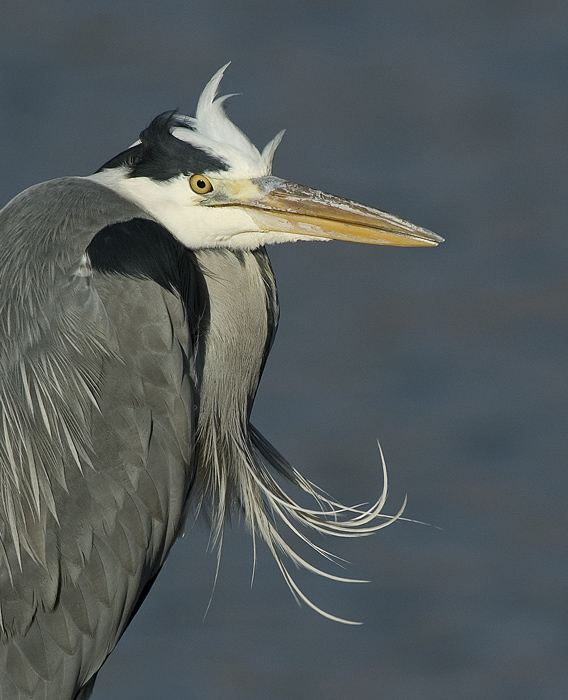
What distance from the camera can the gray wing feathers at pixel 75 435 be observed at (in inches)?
117

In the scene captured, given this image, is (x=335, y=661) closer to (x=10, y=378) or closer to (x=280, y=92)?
(x=280, y=92)

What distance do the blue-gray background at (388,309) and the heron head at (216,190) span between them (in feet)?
13.3

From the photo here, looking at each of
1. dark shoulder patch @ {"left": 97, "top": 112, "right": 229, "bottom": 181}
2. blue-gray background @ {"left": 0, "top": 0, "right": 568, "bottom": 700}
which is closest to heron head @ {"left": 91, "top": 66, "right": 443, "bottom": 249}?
dark shoulder patch @ {"left": 97, "top": 112, "right": 229, "bottom": 181}

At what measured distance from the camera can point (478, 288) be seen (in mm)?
8281

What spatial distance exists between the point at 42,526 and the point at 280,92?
6.09 meters

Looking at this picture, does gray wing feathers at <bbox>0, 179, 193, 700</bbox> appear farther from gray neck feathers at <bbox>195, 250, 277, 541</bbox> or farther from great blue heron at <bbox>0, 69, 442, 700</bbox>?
gray neck feathers at <bbox>195, 250, 277, 541</bbox>

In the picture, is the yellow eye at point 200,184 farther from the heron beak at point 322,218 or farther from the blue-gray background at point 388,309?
the blue-gray background at point 388,309

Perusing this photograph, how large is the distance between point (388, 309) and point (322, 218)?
5165 millimetres

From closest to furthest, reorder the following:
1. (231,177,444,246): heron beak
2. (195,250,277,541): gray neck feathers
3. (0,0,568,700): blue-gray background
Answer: (231,177,444,246): heron beak → (195,250,277,541): gray neck feathers → (0,0,568,700): blue-gray background

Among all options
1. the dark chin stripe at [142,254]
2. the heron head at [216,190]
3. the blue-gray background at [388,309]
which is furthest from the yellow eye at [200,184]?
the blue-gray background at [388,309]

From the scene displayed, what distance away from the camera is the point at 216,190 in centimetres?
304

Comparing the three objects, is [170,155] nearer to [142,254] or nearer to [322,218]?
[142,254]

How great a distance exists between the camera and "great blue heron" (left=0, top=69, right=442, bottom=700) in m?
2.98

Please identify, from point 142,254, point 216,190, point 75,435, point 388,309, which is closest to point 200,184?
point 216,190
